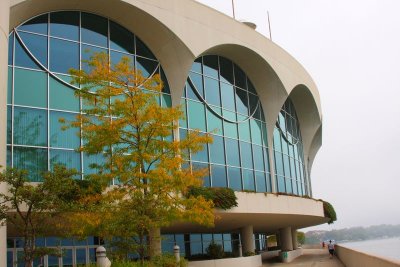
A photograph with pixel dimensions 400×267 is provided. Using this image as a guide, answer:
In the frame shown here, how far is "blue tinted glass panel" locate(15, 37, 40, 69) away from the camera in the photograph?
23328 mm

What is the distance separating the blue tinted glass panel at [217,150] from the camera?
29555mm

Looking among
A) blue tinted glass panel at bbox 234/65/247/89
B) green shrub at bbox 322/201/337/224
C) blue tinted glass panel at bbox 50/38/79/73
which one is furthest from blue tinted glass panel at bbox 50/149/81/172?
green shrub at bbox 322/201/337/224

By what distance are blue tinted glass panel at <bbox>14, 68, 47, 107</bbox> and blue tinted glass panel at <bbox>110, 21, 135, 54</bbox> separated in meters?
4.45

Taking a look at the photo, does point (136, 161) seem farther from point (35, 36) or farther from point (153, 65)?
point (153, 65)

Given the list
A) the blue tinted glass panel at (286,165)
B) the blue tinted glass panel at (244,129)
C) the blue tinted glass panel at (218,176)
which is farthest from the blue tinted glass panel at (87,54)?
the blue tinted glass panel at (286,165)

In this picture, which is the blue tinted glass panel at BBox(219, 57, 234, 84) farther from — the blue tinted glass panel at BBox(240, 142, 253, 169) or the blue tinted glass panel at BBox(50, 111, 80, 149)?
the blue tinted glass panel at BBox(50, 111, 80, 149)

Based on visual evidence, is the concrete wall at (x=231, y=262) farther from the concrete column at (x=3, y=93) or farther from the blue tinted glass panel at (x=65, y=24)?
the blue tinted glass panel at (x=65, y=24)

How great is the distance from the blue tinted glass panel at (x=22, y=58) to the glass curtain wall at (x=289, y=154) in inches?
723

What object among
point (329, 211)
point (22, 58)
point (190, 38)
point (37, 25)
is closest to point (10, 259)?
point (22, 58)

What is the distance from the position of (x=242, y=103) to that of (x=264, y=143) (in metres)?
3.29

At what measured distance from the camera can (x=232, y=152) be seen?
31125 mm

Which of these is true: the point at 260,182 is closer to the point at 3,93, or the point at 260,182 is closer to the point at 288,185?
the point at 288,185

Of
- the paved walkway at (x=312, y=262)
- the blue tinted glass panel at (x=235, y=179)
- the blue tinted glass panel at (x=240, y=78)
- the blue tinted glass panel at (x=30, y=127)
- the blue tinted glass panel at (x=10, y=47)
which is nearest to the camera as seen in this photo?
the blue tinted glass panel at (x=30, y=127)

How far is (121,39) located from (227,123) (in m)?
8.30
